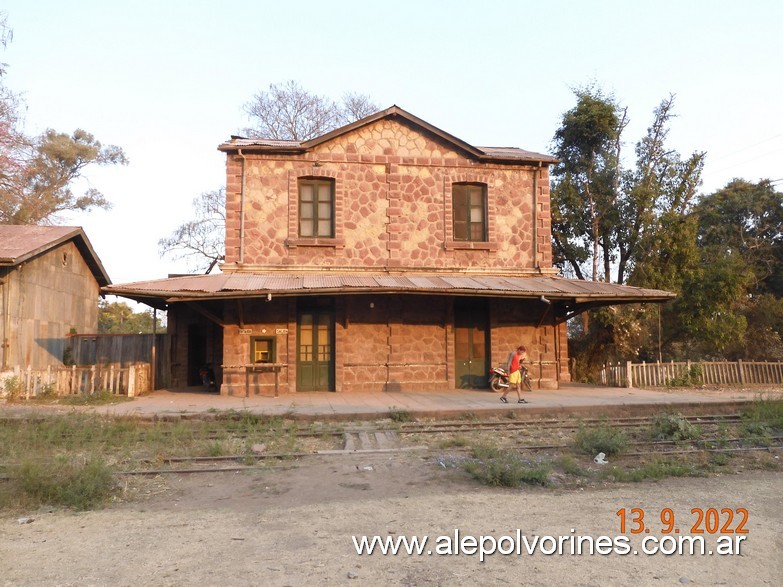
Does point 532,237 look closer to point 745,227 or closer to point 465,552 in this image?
point 465,552

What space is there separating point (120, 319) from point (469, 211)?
34497 mm

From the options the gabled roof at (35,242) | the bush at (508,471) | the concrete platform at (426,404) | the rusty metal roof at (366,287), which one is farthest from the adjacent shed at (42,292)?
the bush at (508,471)

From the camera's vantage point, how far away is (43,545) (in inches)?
187

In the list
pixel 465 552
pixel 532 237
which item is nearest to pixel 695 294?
pixel 532 237

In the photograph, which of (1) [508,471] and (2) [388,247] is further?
(2) [388,247]

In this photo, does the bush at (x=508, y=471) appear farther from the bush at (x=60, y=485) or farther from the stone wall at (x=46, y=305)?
the stone wall at (x=46, y=305)

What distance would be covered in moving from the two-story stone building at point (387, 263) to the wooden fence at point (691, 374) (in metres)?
2.38

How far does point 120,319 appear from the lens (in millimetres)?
42344

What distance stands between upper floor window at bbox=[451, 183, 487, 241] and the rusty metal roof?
1.35m

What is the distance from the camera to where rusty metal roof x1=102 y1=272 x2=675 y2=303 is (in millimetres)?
13172

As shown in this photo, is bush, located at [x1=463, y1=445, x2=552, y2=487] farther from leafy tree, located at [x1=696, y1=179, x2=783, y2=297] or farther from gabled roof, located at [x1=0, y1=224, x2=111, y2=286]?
leafy tree, located at [x1=696, y1=179, x2=783, y2=297]

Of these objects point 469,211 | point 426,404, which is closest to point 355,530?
point 426,404

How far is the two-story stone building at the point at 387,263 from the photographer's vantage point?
15.2 meters

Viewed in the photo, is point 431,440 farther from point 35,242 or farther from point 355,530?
point 35,242
